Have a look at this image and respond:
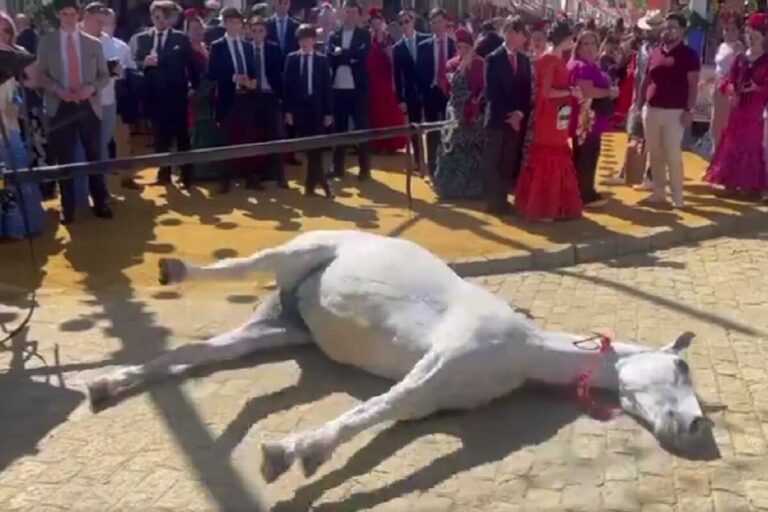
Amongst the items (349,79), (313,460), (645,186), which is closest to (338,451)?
(313,460)

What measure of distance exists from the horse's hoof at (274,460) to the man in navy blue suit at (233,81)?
695 centimetres

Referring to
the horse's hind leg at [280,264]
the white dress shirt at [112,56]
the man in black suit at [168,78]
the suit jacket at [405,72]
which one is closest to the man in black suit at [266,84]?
the man in black suit at [168,78]

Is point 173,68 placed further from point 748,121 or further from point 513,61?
point 748,121

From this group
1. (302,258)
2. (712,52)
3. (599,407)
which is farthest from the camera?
(712,52)

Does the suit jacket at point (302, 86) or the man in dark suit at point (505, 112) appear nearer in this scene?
the man in dark suit at point (505, 112)

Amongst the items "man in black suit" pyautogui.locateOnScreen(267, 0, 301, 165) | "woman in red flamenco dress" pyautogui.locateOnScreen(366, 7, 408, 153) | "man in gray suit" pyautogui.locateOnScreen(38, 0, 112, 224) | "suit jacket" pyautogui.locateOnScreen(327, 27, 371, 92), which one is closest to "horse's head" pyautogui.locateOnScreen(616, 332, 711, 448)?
"man in gray suit" pyautogui.locateOnScreen(38, 0, 112, 224)

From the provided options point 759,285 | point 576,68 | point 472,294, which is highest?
point 576,68

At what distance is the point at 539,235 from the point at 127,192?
4.21m

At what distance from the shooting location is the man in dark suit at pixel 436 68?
1159cm

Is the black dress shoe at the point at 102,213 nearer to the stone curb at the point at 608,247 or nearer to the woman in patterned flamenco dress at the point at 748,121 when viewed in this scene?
the stone curb at the point at 608,247

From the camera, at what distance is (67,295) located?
6766 millimetres

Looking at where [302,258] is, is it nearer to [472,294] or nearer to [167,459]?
[472,294]

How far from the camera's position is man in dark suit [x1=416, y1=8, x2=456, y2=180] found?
11.6 metres

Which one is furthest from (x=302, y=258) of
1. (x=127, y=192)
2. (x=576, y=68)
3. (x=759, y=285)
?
(x=127, y=192)
